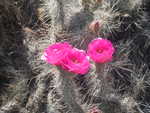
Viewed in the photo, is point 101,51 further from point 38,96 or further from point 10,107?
point 10,107

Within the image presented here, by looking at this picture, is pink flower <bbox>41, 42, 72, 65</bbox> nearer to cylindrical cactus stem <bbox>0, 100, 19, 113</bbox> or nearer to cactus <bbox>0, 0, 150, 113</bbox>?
cactus <bbox>0, 0, 150, 113</bbox>

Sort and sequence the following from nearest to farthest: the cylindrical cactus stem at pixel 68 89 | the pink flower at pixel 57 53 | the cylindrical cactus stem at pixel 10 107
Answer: the pink flower at pixel 57 53, the cylindrical cactus stem at pixel 68 89, the cylindrical cactus stem at pixel 10 107

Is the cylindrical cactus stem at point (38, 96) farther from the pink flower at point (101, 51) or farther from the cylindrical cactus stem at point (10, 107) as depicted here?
the pink flower at point (101, 51)

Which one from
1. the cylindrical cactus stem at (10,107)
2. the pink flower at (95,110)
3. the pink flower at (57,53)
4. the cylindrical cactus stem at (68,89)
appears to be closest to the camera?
the pink flower at (57,53)

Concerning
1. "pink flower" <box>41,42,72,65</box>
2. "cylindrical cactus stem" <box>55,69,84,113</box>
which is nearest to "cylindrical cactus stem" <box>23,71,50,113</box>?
"cylindrical cactus stem" <box>55,69,84,113</box>

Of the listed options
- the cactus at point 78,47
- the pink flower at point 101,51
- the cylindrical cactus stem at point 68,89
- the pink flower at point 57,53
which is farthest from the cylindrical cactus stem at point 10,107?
the pink flower at point 101,51
